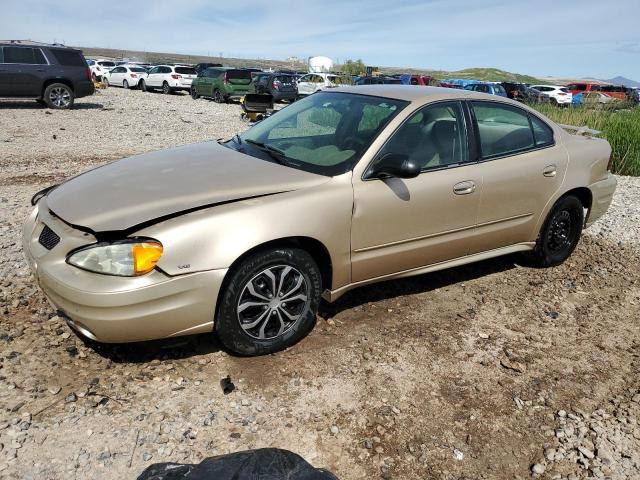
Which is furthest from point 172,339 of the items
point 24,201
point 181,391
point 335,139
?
point 24,201

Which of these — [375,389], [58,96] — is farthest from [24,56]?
[375,389]

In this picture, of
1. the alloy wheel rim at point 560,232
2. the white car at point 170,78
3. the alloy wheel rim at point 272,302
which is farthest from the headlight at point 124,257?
the white car at point 170,78

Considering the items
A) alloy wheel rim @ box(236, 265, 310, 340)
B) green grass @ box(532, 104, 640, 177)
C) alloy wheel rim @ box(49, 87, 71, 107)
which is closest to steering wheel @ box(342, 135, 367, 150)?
alloy wheel rim @ box(236, 265, 310, 340)

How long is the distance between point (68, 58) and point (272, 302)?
16.1m

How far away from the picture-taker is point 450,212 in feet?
13.1

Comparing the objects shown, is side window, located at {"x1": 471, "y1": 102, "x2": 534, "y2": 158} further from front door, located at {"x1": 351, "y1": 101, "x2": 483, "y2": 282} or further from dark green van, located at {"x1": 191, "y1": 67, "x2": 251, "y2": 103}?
dark green van, located at {"x1": 191, "y1": 67, "x2": 251, "y2": 103}

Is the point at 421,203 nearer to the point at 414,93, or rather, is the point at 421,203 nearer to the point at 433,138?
the point at 433,138

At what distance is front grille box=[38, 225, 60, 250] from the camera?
310cm

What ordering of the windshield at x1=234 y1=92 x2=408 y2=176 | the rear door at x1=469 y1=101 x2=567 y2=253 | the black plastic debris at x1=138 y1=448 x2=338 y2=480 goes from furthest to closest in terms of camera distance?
the rear door at x1=469 y1=101 x2=567 y2=253
the windshield at x1=234 y1=92 x2=408 y2=176
the black plastic debris at x1=138 y1=448 x2=338 y2=480

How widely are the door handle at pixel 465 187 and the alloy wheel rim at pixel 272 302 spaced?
54.8 inches

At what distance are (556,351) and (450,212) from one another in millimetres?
1235

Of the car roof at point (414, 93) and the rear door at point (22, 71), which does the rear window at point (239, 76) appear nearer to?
the rear door at point (22, 71)

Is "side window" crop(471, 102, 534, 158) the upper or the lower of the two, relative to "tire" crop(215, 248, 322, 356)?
upper

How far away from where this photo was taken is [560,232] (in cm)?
506
